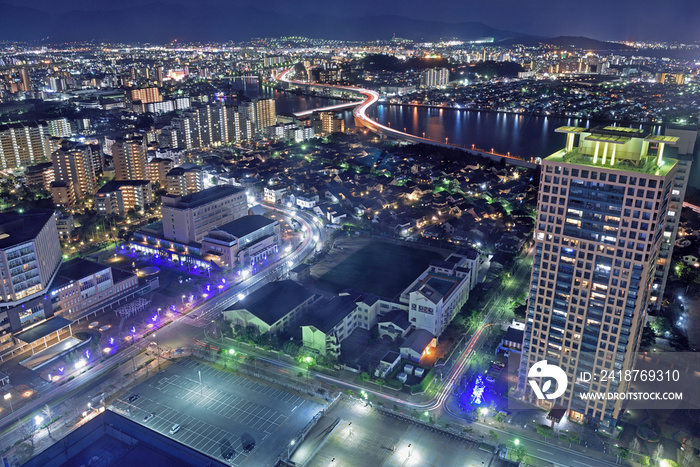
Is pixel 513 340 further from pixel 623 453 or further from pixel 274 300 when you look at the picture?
pixel 274 300

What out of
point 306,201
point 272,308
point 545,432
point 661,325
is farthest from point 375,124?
point 545,432

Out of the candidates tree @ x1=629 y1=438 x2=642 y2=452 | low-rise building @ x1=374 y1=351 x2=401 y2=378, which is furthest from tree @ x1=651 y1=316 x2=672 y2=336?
low-rise building @ x1=374 y1=351 x2=401 y2=378

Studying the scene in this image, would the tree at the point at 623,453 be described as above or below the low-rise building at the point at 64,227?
below

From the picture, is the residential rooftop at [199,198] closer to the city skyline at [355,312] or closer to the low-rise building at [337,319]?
the city skyline at [355,312]

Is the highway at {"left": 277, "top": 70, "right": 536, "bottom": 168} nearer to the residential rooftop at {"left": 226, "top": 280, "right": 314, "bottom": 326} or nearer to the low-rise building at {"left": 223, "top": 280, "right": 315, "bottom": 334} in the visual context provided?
the residential rooftop at {"left": 226, "top": 280, "right": 314, "bottom": 326}

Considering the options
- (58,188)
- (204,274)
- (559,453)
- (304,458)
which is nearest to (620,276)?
(559,453)

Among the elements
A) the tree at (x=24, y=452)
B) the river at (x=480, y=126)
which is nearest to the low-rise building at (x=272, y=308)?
the tree at (x=24, y=452)

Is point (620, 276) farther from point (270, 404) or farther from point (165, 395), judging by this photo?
point (165, 395)
